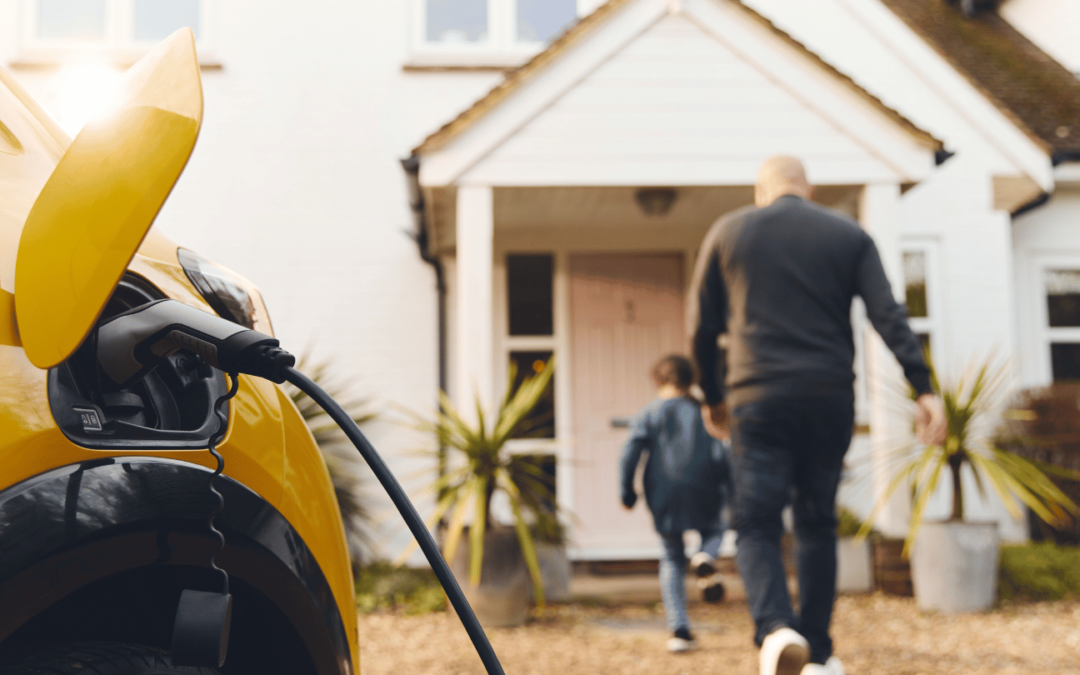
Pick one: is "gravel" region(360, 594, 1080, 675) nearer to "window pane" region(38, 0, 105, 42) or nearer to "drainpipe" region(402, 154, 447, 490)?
"drainpipe" region(402, 154, 447, 490)

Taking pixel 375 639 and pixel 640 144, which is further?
pixel 640 144

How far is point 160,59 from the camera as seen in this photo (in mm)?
860

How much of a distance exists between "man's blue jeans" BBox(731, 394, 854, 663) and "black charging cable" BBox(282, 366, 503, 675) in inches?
70.4

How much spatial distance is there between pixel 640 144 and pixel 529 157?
0.71m

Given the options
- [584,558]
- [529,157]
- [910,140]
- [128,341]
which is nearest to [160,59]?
[128,341]

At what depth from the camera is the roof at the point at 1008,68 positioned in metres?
7.13

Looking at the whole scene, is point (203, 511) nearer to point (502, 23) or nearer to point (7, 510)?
point (7, 510)

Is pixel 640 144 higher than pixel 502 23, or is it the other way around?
pixel 502 23

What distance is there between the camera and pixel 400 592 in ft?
17.3

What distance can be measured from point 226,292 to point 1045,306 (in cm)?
804

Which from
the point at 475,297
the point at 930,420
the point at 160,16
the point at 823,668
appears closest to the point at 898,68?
the point at 475,297

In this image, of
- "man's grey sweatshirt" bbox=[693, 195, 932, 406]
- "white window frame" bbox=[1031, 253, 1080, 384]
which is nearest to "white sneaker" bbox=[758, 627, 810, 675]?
"man's grey sweatshirt" bbox=[693, 195, 932, 406]

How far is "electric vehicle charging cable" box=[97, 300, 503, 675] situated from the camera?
912mm

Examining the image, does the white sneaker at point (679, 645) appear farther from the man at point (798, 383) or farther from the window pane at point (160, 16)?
the window pane at point (160, 16)
